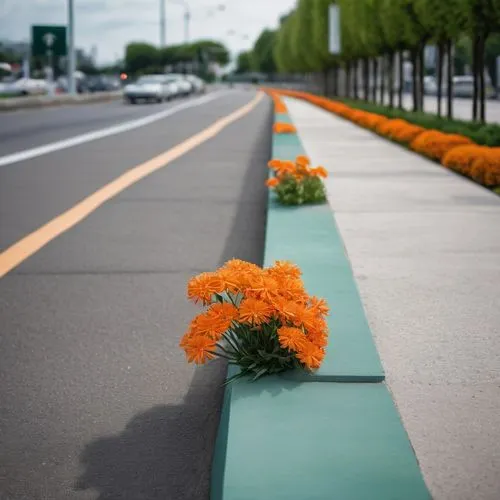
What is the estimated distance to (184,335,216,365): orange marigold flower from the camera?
3.52 m

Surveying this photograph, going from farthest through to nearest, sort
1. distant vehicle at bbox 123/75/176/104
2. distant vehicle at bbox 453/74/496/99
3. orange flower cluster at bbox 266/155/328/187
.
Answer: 1. distant vehicle at bbox 453/74/496/99
2. distant vehicle at bbox 123/75/176/104
3. orange flower cluster at bbox 266/155/328/187

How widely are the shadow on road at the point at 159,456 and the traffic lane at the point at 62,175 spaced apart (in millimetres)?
4286

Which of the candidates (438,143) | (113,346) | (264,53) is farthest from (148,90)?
(264,53)

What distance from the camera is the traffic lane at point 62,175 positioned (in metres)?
9.38

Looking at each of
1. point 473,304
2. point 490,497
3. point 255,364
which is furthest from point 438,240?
point 490,497

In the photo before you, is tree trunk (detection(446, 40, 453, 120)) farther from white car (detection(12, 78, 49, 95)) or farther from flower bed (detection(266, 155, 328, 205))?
white car (detection(12, 78, 49, 95))

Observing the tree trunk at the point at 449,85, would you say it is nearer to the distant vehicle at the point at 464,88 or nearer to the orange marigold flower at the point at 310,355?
the orange marigold flower at the point at 310,355

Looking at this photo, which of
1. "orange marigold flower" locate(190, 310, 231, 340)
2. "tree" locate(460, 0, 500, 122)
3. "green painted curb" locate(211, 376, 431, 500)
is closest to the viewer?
"green painted curb" locate(211, 376, 431, 500)

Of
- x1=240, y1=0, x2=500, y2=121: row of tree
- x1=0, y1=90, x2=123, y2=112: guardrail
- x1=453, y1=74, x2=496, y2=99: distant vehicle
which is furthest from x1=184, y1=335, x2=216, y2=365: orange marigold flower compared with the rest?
x1=453, y1=74, x2=496, y2=99: distant vehicle

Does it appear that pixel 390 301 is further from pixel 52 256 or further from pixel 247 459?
pixel 52 256

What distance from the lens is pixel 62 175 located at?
44.1 ft

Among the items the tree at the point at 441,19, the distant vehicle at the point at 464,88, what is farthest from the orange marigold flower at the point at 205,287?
the distant vehicle at the point at 464,88

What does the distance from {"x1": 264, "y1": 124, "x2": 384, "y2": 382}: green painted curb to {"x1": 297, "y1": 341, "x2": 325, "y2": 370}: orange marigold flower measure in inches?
4.1

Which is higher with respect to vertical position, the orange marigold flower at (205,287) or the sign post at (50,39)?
the sign post at (50,39)
